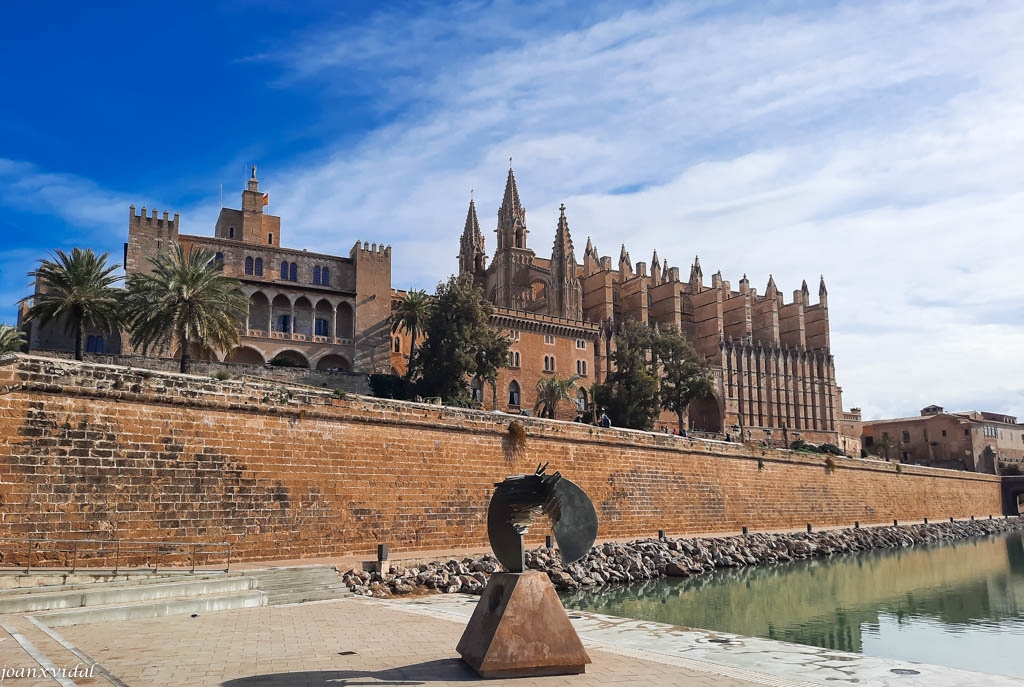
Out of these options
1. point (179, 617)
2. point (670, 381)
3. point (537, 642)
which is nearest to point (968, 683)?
point (537, 642)

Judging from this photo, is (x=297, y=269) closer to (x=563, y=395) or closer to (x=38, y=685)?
(x=563, y=395)

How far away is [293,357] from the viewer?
136ft

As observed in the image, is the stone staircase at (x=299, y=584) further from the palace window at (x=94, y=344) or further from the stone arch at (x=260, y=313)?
the stone arch at (x=260, y=313)

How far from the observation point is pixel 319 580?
1548 cm

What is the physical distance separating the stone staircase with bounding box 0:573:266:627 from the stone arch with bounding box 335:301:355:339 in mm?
29030

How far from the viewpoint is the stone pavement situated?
304 inches

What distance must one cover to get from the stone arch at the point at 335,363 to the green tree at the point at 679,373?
17.2m

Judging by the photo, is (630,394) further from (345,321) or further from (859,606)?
(859,606)

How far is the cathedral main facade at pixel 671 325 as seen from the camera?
52250 millimetres

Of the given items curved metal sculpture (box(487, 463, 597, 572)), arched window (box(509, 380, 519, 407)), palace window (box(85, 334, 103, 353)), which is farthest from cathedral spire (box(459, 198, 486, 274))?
curved metal sculpture (box(487, 463, 597, 572))

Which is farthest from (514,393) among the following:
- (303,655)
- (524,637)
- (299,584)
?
(524,637)

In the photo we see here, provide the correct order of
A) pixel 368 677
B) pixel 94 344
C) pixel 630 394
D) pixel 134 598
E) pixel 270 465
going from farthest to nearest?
1. pixel 630 394
2. pixel 94 344
3. pixel 270 465
4. pixel 134 598
5. pixel 368 677

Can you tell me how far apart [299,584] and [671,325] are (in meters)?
49.1

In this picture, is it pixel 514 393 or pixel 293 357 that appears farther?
pixel 514 393
